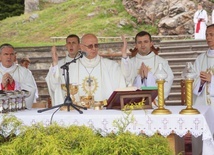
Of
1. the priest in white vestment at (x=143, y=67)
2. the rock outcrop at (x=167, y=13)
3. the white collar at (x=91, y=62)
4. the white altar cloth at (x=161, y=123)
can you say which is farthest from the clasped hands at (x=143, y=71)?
the rock outcrop at (x=167, y=13)

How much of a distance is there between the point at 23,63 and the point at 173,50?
17.9 ft

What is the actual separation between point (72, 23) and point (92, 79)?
17.1 meters

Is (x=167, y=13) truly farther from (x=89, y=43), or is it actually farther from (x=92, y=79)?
(x=89, y=43)

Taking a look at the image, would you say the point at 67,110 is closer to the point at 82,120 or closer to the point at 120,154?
the point at 82,120

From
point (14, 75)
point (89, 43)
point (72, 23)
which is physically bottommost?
point (14, 75)

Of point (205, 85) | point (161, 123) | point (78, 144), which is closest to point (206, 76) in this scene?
point (205, 85)

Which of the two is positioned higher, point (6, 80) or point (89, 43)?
point (89, 43)

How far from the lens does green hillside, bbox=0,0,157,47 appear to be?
22328 millimetres

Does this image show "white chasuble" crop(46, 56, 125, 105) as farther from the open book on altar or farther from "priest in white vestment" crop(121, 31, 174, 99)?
the open book on altar

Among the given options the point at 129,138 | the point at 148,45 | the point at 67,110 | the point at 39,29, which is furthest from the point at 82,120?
the point at 39,29

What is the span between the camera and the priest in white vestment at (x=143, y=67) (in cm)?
688

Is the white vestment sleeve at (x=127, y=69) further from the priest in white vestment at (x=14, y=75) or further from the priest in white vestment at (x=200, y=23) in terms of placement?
the priest in white vestment at (x=200, y=23)

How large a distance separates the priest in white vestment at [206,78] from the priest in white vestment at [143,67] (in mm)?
387

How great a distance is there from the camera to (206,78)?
6.54 meters
